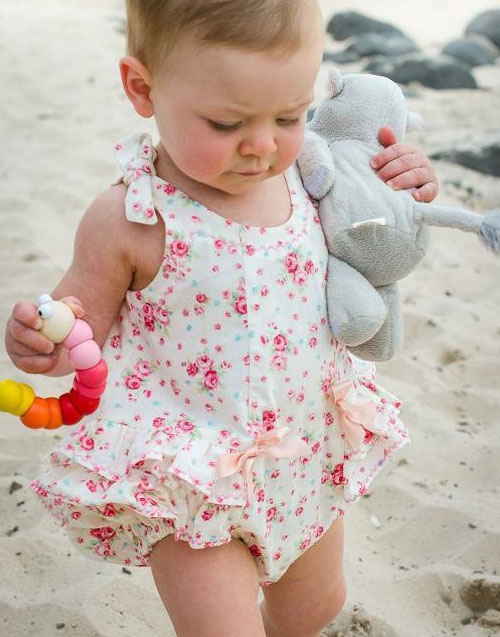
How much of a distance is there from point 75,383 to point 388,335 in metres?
0.66

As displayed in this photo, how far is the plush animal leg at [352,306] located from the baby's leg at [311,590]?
0.51 metres

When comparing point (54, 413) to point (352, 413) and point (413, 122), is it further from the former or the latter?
point (413, 122)

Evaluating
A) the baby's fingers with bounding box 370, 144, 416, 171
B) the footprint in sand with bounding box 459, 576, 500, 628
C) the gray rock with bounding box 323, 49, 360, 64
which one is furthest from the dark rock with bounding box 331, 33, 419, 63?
the baby's fingers with bounding box 370, 144, 416, 171

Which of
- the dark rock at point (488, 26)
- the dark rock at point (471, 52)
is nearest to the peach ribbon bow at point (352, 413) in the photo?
the dark rock at point (471, 52)

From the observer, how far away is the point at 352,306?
183cm

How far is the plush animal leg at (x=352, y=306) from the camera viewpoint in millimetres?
1830

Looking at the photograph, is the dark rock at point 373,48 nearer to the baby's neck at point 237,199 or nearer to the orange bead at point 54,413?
the baby's neck at point 237,199

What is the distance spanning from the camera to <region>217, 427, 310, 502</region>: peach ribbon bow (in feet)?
5.70

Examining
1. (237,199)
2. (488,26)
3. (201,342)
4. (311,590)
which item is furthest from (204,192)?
(488,26)

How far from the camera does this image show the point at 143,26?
5.30 ft

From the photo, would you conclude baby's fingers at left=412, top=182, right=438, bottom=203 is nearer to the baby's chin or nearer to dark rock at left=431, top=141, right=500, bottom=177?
the baby's chin

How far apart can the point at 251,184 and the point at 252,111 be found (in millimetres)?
194

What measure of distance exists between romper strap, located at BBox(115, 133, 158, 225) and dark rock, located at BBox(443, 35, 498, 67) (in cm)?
698

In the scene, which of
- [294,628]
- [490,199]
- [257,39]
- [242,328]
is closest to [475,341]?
[490,199]
